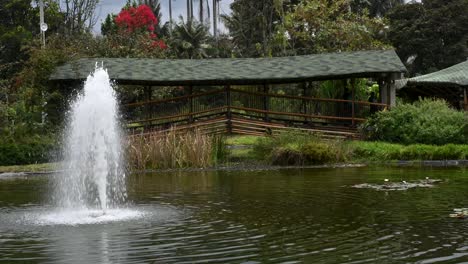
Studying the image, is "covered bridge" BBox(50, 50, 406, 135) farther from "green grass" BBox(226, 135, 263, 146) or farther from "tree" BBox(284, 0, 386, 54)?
"tree" BBox(284, 0, 386, 54)

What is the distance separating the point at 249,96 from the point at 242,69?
136cm

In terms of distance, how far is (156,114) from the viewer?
2961 cm

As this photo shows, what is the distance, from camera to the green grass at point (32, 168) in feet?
74.7

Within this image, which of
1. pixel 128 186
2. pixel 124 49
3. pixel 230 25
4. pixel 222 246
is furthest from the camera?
pixel 230 25

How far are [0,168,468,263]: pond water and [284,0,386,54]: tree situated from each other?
26.1 meters

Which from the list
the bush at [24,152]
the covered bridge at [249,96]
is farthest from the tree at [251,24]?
the bush at [24,152]

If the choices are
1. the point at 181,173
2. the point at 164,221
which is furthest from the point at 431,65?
the point at 164,221

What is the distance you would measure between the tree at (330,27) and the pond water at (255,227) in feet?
85.6

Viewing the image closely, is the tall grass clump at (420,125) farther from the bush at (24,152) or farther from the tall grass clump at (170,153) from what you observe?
the bush at (24,152)

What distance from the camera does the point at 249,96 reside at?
29.7 meters

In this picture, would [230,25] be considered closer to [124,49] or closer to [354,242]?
[124,49]

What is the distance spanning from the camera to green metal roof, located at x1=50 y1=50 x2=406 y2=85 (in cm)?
2856

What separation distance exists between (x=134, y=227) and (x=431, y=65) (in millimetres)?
46616

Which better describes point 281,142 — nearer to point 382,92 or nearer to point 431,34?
point 382,92
